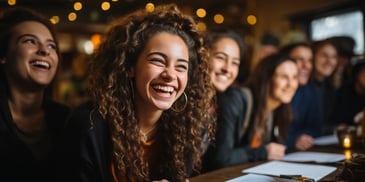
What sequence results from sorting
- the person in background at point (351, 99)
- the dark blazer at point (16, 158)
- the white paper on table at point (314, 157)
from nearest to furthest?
the dark blazer at point (16, 158)
the white paper on table at point (314, 157)
the person in background at point (351, 99)

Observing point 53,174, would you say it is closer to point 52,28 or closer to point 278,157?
point 52,28

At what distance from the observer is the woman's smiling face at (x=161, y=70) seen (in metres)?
1.46

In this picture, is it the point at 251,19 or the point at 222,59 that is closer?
the point at 222,59

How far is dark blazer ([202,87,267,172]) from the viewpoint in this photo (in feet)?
6.10

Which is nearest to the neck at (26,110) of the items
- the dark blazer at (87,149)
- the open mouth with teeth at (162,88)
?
the dark blazer at (87,149)

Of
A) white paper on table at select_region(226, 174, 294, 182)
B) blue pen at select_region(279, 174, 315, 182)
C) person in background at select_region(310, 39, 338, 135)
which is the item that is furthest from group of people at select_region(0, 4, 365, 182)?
person in background at select_region(310, 39, 338, 135)

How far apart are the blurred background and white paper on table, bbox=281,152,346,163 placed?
6.27ft

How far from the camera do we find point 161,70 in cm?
146

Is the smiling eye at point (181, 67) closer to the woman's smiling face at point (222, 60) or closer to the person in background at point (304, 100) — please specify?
the woman's smiling face at point (222, 60)

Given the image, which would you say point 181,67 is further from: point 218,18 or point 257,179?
point 218,18

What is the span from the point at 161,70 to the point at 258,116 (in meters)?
0.95

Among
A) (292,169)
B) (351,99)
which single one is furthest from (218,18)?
(292,169)

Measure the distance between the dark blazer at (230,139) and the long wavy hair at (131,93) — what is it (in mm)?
192

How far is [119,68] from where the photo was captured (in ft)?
4.96
